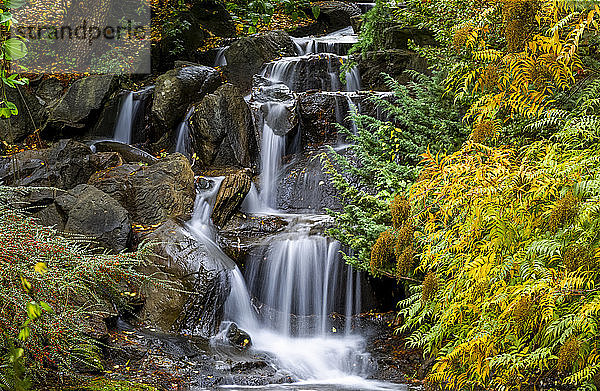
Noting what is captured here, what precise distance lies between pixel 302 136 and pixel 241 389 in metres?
7.31

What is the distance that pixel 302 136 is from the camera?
12.3 meters

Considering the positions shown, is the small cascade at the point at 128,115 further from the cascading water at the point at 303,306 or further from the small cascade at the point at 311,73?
the cascading water at the point at 303,306

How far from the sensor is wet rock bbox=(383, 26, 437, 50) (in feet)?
39.6

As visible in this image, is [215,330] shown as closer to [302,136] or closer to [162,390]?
[162,390]

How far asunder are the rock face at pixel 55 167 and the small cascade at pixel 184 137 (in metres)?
2.41

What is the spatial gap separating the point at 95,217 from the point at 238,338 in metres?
2.60

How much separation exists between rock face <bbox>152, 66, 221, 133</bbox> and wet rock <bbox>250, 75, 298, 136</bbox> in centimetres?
126

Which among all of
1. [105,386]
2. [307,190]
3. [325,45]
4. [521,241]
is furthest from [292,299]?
[325,45]

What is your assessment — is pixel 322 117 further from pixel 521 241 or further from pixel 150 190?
pixel 521 241

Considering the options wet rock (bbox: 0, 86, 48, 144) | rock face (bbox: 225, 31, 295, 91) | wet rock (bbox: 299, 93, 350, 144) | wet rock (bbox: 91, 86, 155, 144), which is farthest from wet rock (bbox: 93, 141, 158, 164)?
rock face (bbox: 225, 31, 295, 91)

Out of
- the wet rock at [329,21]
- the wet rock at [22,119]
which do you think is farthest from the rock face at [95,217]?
the wet rock at [329,21]

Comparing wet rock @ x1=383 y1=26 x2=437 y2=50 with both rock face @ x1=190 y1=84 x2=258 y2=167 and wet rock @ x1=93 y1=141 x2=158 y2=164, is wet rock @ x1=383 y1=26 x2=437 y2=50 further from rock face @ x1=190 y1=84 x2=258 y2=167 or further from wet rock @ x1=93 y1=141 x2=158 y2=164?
wet rock @ x1=93 y1=141 x2=158 y2=164

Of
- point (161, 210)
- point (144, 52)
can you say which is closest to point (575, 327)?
point (161, 210)

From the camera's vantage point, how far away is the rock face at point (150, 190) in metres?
8.96
